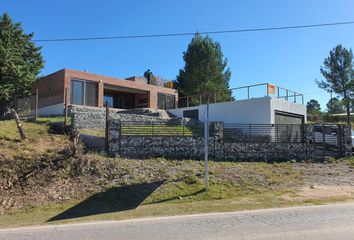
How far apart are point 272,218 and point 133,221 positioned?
367cm

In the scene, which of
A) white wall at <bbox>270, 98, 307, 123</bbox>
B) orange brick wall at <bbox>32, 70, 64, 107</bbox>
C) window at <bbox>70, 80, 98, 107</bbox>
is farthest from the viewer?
window at <bbox>70, 80, 98, 107</bbox>

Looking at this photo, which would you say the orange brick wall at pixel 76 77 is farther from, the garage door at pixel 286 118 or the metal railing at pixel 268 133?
the metal railing at pixel 268 133

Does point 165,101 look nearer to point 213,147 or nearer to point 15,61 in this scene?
point 15,61

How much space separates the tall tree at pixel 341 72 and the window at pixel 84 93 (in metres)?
31.6

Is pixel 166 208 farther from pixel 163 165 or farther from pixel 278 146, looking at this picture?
pixel 278 146

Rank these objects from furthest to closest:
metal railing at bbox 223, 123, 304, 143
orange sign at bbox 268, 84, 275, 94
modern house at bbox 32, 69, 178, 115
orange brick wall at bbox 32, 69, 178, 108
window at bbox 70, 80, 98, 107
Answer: window at bbox 70, 80, 98, 107, orange brick wall at bbox 32, 69, 178, 108, modern house at bbox 32, 69, 178, 115, orange sign at bbox 268, 84, 275, 94, metal railing at bbox 223, 123, 304, 143

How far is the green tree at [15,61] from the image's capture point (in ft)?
99.6

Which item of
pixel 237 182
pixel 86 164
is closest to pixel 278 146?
pixel 237 182

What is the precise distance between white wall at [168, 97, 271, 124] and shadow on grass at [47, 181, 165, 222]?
1496 cm

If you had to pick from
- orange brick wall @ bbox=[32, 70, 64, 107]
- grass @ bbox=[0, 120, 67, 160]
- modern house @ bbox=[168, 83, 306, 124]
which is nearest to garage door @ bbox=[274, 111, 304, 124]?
modern house @ bbox=[168, 83, 306, 124]

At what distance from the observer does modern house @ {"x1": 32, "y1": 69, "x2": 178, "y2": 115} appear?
35.2m

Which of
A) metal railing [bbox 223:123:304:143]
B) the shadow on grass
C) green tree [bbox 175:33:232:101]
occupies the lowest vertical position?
the shadow on grass

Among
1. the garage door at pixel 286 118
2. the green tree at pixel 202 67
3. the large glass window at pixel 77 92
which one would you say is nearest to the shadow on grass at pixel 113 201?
the garage door at pixel 286 118

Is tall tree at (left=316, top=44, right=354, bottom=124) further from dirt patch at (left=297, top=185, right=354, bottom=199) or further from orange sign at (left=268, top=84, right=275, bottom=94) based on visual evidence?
dirt patch at (left=297, top=185, right=354, bottom=199)
